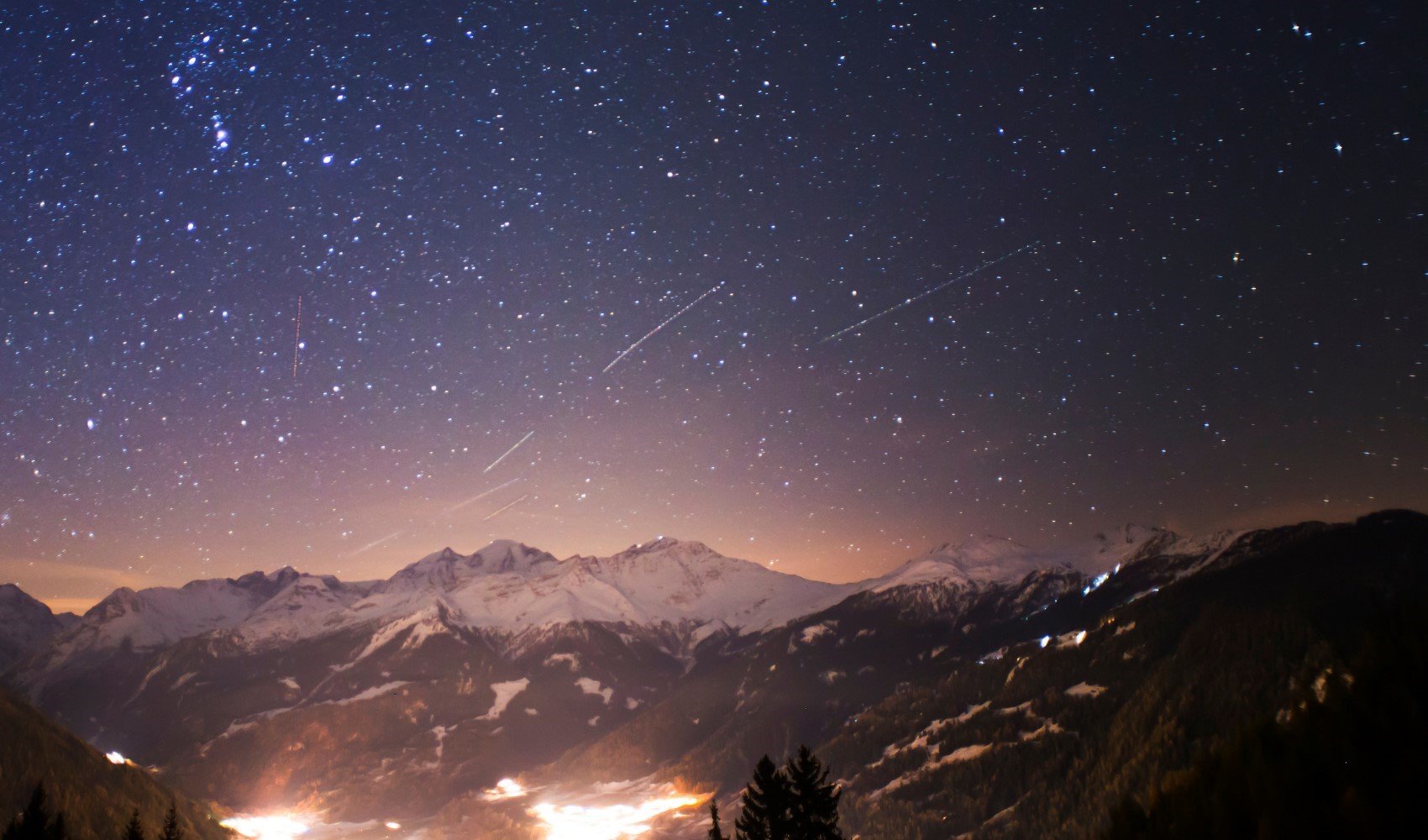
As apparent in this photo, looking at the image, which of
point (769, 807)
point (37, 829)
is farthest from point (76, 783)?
point (769, 807)

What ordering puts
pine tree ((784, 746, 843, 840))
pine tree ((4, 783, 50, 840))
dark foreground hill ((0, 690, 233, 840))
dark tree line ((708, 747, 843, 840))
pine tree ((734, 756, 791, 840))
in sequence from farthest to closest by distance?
dark foreground hill ((0, 690, 233, 840)), pine tree ((4, 783, 50, 840)), pine tree ((734, 756, 791, 840)), dark tree line ((708, 747, 843, 840)), pine tree ((784, 746, 843, 840))

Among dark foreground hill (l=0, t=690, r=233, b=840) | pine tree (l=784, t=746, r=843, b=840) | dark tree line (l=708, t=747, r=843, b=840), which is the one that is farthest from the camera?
dark foreground hill (l=0, t=690, r=233, b=840)

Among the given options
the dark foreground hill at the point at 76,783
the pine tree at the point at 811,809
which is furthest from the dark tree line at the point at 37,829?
the dark foreground hill at the point at 76,783

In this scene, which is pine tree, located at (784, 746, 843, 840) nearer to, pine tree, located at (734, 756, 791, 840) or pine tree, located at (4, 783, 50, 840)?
pine tree, located at (734, 756, 791, 840)

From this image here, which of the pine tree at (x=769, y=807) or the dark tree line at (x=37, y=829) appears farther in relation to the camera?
the dark tree line at (x=37, y=829)

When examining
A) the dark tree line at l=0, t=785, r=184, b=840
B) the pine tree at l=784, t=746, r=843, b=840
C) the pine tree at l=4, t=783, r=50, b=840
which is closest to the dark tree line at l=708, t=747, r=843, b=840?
the pine tree at l=784, t=746, r=843, b=840

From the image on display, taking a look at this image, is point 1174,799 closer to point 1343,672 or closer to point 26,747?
point 1343,672

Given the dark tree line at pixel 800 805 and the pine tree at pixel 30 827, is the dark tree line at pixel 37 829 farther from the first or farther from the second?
the dark tree line at pixel 800 805
